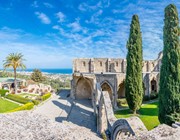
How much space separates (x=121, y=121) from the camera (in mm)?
12859

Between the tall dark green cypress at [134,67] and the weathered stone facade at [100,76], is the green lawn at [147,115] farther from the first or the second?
the weathered stone facade at [100,76]

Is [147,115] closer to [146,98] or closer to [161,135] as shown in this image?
[146,98]

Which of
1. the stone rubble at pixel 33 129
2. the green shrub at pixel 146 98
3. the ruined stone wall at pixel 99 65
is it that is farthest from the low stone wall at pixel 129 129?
the ruined stone wall at pixel 99 65

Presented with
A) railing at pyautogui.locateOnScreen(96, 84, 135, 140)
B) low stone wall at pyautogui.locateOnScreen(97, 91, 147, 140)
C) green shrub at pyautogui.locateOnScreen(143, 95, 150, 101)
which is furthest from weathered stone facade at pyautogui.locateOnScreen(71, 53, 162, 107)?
low stone wall at pyautogui.locateOnScreen(97, 91, 147, 140)

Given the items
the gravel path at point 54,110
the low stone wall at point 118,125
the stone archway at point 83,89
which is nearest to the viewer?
the low stone wall at point 118,125

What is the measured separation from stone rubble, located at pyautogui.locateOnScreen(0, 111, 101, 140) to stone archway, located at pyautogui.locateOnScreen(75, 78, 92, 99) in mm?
26711

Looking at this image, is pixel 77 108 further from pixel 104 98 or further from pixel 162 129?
pixel 162 129

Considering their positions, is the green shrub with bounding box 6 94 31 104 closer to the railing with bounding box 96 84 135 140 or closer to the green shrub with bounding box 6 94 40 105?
the green shrub with bounding box 6 94 40 105

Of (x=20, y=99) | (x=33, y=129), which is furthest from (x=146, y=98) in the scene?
(x=33, y=129)

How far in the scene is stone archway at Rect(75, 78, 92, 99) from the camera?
3472 centimetres

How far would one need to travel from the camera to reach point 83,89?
3525 cm

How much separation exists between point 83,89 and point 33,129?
28.8 metres

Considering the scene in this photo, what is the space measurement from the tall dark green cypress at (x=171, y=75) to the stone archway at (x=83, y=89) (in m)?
20.8

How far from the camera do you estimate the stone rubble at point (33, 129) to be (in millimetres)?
5779
